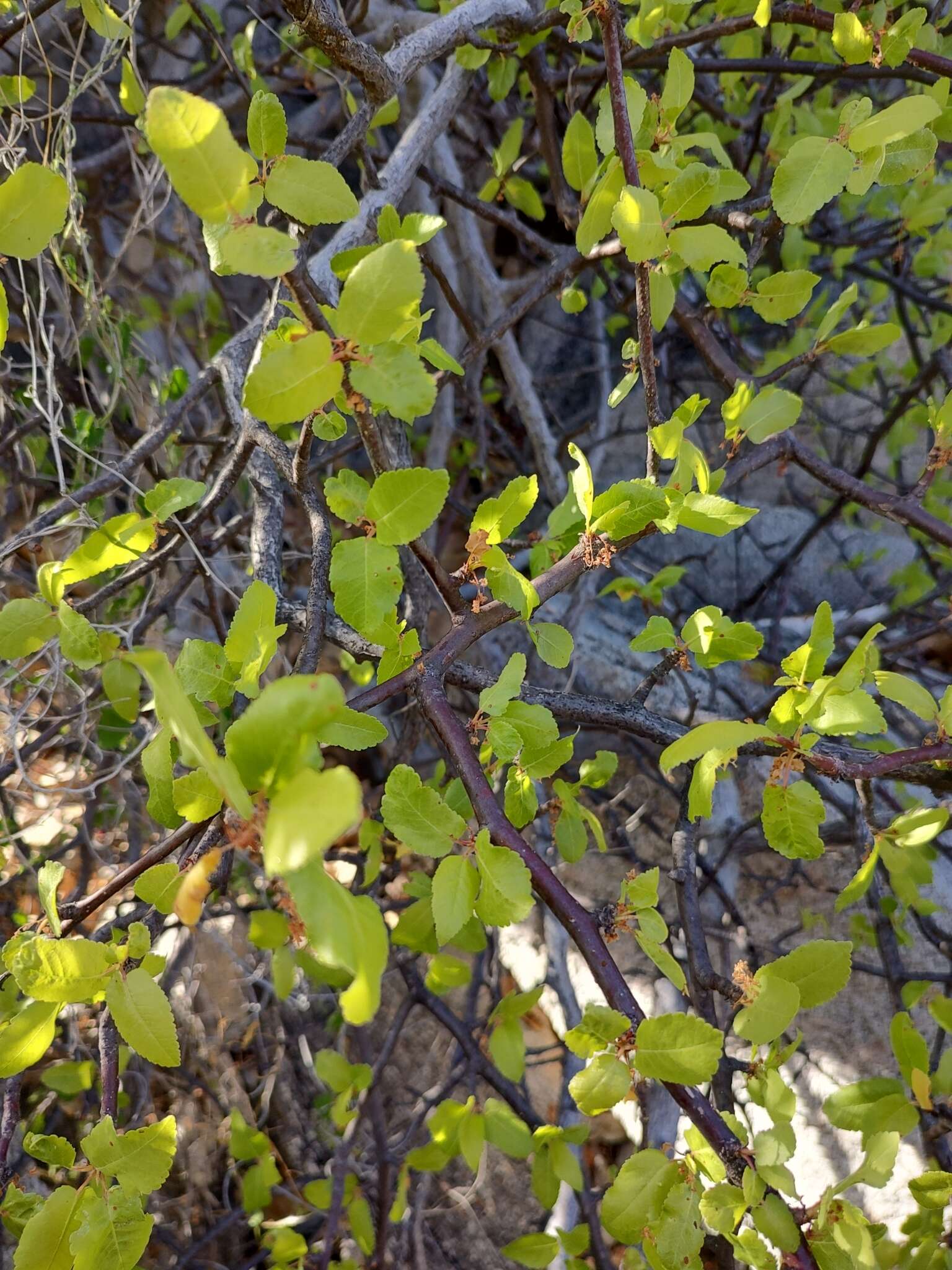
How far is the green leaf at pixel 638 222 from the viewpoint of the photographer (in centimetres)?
58

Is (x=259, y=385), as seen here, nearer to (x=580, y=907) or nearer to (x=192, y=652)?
(x=192, y=652)

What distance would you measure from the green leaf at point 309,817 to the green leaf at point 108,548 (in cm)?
35

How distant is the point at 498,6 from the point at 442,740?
3.07 feet

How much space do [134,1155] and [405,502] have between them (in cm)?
42

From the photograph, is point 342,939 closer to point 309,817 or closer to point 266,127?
point 309,817

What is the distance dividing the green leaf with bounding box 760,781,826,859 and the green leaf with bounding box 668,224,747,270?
385 mm

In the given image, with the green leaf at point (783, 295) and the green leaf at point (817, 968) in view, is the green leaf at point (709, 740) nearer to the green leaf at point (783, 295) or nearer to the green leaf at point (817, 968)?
the green leaf at point (817, 968)

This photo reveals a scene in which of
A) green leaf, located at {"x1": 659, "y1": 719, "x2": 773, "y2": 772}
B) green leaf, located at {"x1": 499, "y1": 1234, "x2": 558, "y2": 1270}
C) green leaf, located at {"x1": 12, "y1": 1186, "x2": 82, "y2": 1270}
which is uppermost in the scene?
green leaf, located at {"x1": 659, "y1": 719, "x2": 773, "y2": 772}

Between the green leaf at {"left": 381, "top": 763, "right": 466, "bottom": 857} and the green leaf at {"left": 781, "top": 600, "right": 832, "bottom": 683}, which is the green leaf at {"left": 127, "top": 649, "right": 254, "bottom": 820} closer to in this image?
the green leaf at {"left": 381, "top": 763, "right": 466, "bottom": 857}

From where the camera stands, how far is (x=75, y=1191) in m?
0.52

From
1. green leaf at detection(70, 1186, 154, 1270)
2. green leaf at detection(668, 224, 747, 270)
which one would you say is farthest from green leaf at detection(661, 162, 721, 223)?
green leaf at detection(70, 1186, 154, 1270)

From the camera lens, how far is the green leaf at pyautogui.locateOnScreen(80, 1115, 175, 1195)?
20.1 inches

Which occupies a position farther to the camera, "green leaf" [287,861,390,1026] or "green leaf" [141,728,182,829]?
"green leaf" [141,728,182,829]

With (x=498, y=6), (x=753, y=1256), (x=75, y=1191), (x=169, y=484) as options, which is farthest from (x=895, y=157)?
(x=75, y=1191)
